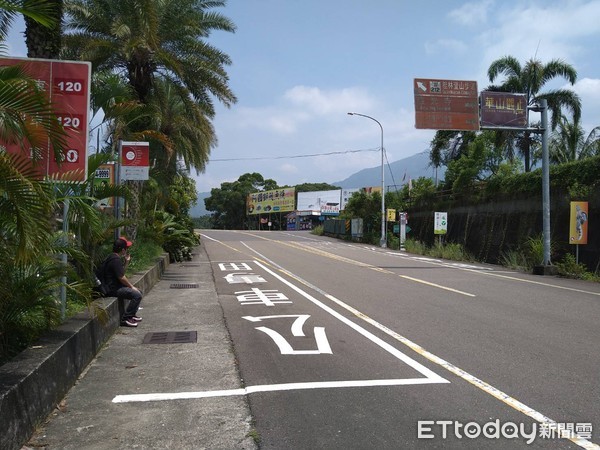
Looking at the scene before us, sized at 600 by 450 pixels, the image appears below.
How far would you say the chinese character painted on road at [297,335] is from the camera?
6.92 metres

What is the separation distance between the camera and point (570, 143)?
36781 mm

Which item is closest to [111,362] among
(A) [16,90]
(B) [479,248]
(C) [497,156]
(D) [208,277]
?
(A) [16,90]

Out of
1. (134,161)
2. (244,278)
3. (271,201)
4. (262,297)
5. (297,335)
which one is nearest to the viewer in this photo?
(297,335)

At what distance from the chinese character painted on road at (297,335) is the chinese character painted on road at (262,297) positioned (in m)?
1.73

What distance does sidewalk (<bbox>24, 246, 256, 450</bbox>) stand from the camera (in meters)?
A: 4.20

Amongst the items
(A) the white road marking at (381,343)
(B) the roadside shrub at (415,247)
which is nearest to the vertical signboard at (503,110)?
(A) the white road marking at (381,343)

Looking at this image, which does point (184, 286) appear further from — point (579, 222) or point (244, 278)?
point (579, 222)

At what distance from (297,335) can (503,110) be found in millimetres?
15386

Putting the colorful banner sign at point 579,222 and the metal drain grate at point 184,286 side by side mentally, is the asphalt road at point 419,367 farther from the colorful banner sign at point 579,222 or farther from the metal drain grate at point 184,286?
the colorful banner sign at point 579,222

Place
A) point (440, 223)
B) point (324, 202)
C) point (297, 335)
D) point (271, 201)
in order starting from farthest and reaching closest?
point (271, 201) < point (324, 202) < point (440, 223) < point (297, 335)

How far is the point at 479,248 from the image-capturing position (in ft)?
97.4

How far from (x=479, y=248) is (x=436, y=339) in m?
23.5

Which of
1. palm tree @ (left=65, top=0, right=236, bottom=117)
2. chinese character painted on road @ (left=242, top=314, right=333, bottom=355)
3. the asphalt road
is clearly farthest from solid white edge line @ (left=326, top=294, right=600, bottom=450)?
palm tree @ (left=65, top=0, right=236, bottom=117)

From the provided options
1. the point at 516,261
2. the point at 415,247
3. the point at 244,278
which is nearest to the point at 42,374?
the point at 244,278
